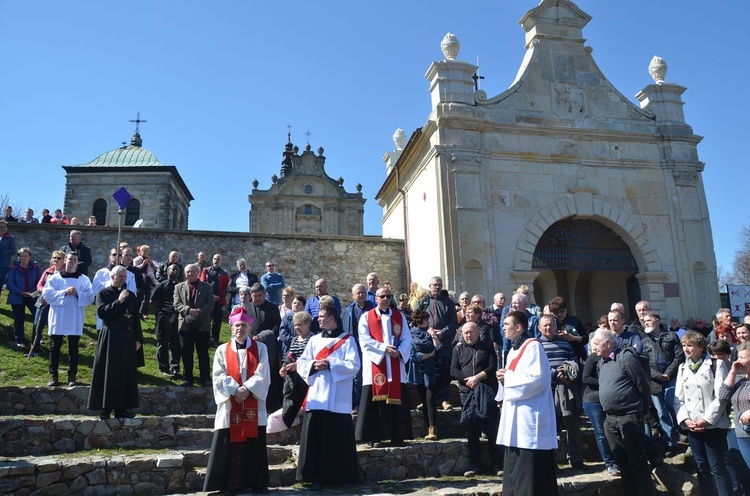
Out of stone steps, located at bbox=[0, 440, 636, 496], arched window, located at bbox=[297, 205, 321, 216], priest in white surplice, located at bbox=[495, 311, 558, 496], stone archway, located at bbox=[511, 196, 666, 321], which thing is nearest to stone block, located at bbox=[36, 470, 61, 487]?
stone steps, located at bbox=[0, 440, 636, 496]

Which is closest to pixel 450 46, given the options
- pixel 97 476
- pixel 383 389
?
pixel 383 389

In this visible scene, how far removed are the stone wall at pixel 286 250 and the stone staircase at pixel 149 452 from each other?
27.2 ft

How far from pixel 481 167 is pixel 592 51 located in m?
5.04

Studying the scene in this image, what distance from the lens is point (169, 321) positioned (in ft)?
31.2

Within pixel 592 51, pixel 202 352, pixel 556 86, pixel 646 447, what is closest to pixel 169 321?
pixel 202 352

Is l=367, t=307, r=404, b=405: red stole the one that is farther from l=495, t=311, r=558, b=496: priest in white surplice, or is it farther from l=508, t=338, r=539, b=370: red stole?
l=508, t=338, r=539, b=370: red stole

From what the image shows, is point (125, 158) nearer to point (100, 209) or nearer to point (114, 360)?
point (100, 209)

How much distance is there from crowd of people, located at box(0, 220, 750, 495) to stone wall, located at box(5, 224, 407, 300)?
20.8 ft

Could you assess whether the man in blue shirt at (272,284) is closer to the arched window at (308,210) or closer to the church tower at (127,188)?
the church tower at (127,188)

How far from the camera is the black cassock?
7.25 m

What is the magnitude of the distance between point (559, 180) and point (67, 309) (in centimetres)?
1137

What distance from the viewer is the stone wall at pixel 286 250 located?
15797 mm

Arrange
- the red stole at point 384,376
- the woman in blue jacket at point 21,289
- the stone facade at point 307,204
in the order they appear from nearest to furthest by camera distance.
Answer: the red stole at point 384,376 < the woman in blue jacket at point 21,289 < the stone facade at point 307,204

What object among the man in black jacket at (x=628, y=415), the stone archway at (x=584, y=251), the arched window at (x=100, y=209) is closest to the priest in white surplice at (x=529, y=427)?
the man in black jacket at (x=628, y=415)
